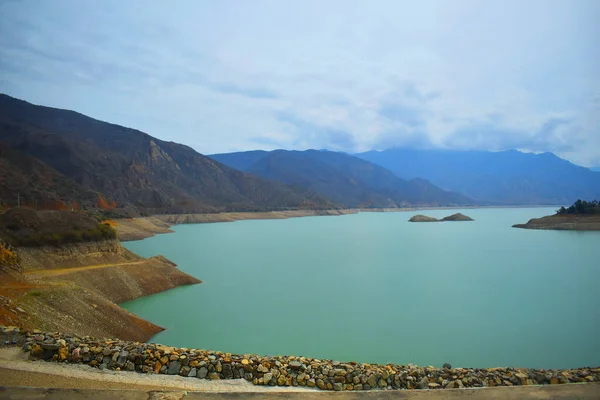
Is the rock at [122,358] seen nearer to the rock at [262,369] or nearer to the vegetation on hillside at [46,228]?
the rock at [262,369]

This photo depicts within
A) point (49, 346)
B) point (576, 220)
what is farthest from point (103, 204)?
point (576, 220)

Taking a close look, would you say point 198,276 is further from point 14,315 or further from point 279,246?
point 279,246

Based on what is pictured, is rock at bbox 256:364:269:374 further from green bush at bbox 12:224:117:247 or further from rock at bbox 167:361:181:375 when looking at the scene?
green bush at bbox 12:224:117:247

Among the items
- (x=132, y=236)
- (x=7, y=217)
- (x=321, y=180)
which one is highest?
(x=321, y=180)

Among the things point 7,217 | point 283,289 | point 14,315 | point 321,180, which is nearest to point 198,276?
point 283,289

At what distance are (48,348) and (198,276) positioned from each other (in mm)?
18038

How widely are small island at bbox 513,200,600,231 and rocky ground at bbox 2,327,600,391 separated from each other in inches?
2537

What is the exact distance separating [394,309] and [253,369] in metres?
10.5

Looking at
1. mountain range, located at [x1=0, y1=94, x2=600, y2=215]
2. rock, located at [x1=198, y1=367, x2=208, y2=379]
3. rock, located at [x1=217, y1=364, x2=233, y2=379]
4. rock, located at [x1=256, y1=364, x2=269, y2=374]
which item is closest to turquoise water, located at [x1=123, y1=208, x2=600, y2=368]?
rock, located at [x1=256, y1=364, x2=269, y2=374]

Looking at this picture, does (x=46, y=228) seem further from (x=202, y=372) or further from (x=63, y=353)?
(x=202, y=372)

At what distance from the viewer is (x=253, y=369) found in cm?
732

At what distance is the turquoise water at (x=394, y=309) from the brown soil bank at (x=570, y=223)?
3380 cm

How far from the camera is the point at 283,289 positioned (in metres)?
21.1

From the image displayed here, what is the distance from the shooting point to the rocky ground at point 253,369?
7176 mm
